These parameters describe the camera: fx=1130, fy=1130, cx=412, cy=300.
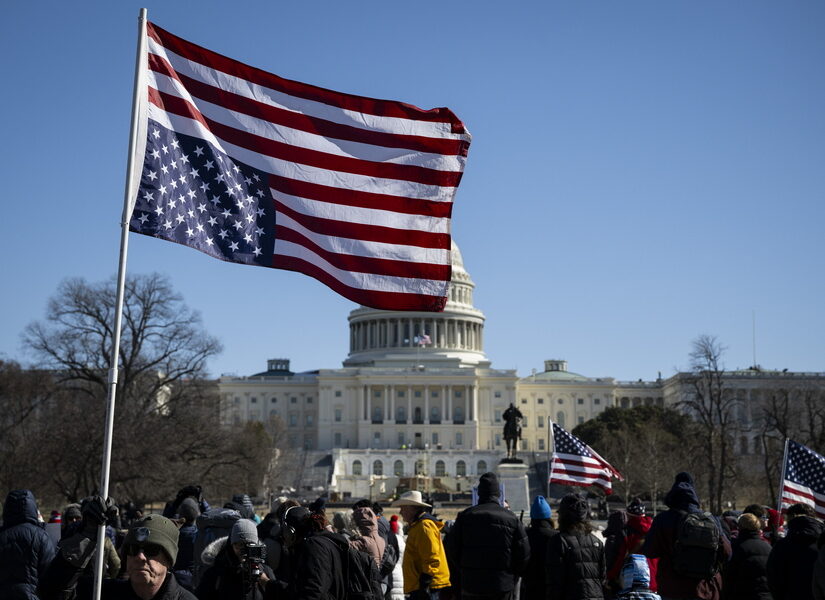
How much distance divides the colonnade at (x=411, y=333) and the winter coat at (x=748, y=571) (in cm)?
12529

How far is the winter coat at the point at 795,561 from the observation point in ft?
33.0

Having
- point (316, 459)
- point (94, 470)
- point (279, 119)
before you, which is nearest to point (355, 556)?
point (279, 119)

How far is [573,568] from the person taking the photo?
32.4 ft

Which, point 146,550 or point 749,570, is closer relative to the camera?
point 146,550

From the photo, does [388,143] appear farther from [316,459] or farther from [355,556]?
[316,459]

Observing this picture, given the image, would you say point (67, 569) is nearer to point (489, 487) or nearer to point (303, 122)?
point (489, 487)

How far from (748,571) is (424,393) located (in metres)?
124

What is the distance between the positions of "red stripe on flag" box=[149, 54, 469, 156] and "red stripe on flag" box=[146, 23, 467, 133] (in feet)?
0.62

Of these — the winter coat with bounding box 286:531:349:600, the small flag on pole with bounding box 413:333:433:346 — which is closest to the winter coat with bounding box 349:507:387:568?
the winter coat with bounding box 286:531:349:600

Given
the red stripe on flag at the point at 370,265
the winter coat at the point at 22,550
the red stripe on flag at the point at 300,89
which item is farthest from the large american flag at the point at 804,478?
the winter coat at the point at 22,550

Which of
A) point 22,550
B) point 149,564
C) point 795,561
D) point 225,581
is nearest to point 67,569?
point 22,550

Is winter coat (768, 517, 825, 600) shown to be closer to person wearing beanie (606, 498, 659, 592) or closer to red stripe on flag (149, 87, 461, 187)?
person wearing beanie (606, 498, 659, 592)

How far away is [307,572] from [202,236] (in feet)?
12.5

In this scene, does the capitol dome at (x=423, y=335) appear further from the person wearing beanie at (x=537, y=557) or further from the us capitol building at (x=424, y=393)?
the person wearing beanie at (x=537, y=557)
